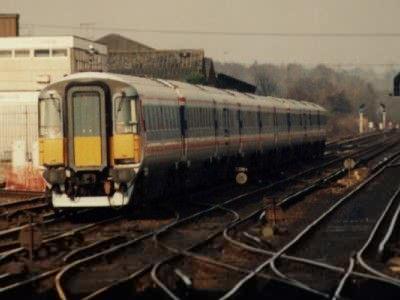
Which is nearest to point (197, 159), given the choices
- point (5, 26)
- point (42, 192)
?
point (42, 192)

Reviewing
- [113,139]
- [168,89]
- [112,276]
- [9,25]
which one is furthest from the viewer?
[9,25]

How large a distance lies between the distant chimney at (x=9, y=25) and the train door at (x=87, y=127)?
44.9 meters

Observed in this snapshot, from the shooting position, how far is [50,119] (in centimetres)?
2327

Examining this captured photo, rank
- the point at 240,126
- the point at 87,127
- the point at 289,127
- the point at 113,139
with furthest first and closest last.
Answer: the point at 289,127 → the point at 240,126 → the point at 87,127 → the point at 113,139

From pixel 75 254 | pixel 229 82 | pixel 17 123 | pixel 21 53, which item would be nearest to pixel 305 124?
pixel 21 53

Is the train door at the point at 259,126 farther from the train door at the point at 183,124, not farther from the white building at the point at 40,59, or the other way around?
the train door at the point at 183,124

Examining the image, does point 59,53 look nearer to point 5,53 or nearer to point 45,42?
point 45,42

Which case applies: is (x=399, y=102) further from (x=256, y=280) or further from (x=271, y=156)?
(x=256, y=280)

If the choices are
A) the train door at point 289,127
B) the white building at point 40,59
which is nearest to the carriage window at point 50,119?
the white building at point 40,59

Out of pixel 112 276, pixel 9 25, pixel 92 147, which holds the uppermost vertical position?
pixel 9 25

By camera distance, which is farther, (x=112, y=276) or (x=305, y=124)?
(x=305, y=124)

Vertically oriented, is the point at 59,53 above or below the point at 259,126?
above

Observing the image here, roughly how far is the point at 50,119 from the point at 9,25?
4542cm

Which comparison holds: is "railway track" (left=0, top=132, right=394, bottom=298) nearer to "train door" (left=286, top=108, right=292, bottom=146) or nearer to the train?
the train
